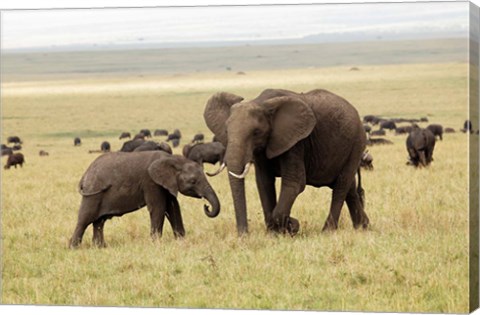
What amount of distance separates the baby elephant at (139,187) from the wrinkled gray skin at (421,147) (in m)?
10.1

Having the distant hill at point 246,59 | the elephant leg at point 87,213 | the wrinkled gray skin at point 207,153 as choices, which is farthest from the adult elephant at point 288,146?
the distant hill at point 246,59

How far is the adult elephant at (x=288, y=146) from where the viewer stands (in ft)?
47.4

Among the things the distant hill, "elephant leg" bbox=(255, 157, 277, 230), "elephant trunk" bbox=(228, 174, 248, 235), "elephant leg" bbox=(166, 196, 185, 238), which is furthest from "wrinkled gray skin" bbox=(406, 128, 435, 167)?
the distant hill

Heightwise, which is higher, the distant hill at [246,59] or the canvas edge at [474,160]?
the canvas edge at [474,160]

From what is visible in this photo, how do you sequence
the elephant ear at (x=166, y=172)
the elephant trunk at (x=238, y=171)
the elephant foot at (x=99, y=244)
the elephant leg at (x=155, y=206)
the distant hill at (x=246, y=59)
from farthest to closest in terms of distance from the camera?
the distant hill at (x=246, y=59)
the elephant foot at (x=99, y=244)
the elephant leg at (x=155, y=206)
the elephant ear at (x=166, y=172)
the elephant trunk at (x=238, y=171)

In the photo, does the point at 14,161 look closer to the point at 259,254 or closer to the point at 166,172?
the point at 166,172

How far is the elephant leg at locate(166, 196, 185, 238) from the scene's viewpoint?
1534cm

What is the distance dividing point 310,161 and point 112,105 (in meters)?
51.0

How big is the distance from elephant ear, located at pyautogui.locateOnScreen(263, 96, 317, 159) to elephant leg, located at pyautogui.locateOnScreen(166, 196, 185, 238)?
1.52m

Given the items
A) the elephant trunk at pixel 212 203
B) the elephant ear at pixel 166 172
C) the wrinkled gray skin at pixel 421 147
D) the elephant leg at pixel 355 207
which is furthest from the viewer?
the wrinkled gray skin at pixel 421 147

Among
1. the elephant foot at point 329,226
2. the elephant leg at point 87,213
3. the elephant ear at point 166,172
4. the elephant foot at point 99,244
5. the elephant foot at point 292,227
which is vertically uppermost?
the elephant ear at point 166,172

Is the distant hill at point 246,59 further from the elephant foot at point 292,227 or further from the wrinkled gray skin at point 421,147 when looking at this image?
the elephant foot at point 292,227

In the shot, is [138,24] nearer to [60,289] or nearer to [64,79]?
[60,289]

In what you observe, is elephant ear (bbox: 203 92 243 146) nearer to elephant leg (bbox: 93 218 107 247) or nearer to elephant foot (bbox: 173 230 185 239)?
elephant foot (bbox: 173 230 185 239)
